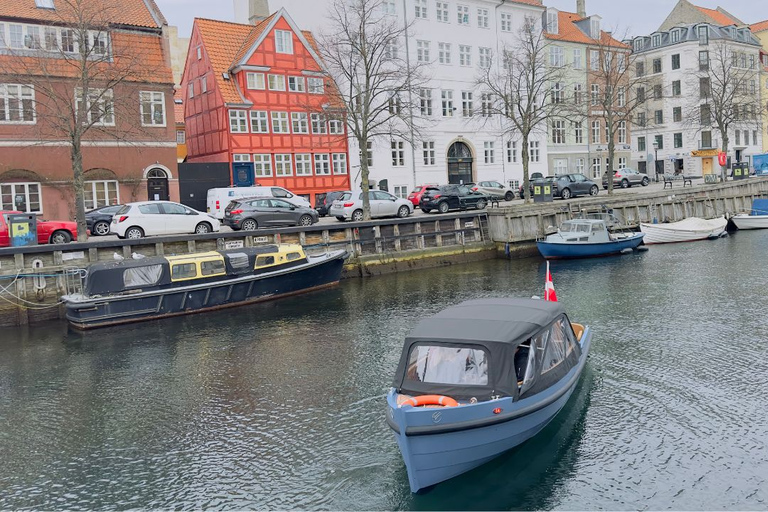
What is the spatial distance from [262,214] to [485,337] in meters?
22.5

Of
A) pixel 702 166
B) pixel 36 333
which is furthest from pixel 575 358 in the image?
pixel 702 166

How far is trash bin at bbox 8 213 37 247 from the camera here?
26.6 m

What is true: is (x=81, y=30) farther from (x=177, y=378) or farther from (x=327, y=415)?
(x=327, y=415)

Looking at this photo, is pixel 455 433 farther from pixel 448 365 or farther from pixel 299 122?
pixel 299 122

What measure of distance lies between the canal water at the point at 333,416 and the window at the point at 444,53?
35.2 metres

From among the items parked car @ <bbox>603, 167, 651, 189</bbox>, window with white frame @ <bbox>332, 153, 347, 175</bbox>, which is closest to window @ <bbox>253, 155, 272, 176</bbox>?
window with white frame @ <bbox>332, 153, 347, 175</bbox>

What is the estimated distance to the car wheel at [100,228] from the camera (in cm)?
3266

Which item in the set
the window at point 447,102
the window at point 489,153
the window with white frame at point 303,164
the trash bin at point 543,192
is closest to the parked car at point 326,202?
the window with white frame at point 303,164

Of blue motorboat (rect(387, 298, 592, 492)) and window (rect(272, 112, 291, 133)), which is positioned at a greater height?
window (rect(272, 112, 291, 133))

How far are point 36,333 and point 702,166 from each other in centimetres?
7070

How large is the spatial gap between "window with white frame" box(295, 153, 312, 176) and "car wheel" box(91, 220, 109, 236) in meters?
18.7

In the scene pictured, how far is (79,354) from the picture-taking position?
21.4m

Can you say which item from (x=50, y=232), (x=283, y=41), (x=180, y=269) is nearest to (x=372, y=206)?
(x=180, y=269)

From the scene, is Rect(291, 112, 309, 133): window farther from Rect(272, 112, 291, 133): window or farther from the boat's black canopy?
the boat's black canopy
